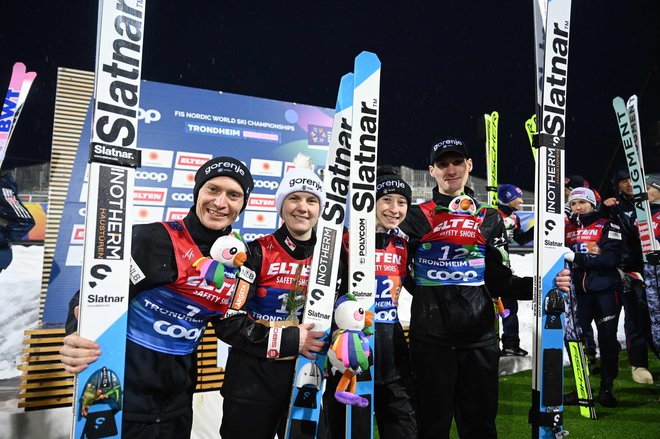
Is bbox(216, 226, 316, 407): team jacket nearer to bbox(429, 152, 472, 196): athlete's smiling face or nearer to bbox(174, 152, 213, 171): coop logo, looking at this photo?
bbox(429, 152, 472, 196): athlete's smiling face

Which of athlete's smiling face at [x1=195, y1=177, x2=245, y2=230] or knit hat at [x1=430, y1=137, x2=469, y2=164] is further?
knit hat at [x1=430, y1=137, x2=469, y2=164]

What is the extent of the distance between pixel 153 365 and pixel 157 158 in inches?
135

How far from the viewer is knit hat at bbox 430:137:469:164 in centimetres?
270

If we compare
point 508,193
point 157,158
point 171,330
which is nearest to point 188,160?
point 157,158

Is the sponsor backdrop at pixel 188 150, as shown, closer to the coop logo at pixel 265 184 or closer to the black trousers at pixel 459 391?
the coop logo at pixel 265 184

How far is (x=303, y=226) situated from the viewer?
2.24 meters

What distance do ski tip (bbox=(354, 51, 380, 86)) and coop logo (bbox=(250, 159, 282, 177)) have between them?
3.05 m

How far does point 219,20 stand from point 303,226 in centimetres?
1004

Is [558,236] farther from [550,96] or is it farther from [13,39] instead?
[13,39]

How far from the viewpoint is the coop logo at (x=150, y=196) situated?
477 centimetres

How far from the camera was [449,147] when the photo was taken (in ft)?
8.86

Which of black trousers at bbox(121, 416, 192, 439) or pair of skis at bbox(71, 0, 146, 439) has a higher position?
pair of skis at bbox(71, 0, 146, 439)

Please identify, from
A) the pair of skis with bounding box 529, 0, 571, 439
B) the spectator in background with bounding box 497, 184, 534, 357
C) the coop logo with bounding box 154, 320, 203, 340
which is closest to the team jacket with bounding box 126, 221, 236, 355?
the coop logo with bounding box 154, 320, 203, 340

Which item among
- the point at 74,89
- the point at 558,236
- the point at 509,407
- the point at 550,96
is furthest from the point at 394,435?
the point at 74,89
